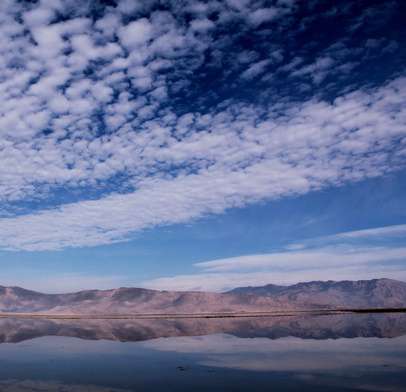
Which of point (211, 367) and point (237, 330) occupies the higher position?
point (211, 367)

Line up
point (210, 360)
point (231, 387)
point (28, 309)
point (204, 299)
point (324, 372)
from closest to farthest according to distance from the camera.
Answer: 1. point (231, 387)
2. point (324, 372)
3. point (210, 360)
4. point (204, 299)
5. point (28, 309)

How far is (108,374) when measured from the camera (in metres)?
10.3

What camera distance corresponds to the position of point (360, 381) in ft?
29.3

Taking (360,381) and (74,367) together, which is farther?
(74,367)

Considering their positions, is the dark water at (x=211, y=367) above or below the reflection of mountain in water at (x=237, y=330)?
above

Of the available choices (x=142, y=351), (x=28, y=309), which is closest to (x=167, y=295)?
(x=28, y=309)

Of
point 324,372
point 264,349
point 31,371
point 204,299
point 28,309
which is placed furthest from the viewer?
point 28,309

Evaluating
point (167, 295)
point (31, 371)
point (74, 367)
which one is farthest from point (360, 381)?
point (167, 295)

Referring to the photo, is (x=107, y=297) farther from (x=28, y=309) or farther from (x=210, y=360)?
(x=210, y=360)

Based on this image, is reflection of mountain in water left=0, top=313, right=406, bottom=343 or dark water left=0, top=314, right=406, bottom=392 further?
reflection of mountain in water left=0, top=313, right=406, bottom=343

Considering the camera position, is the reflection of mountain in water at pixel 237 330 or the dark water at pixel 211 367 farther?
the reflection of mountain in water at pixel 237 330

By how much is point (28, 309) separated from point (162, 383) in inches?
8354

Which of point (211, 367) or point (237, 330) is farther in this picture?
point (237, 330)

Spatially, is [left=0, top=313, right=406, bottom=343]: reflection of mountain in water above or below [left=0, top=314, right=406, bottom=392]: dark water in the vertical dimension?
below
